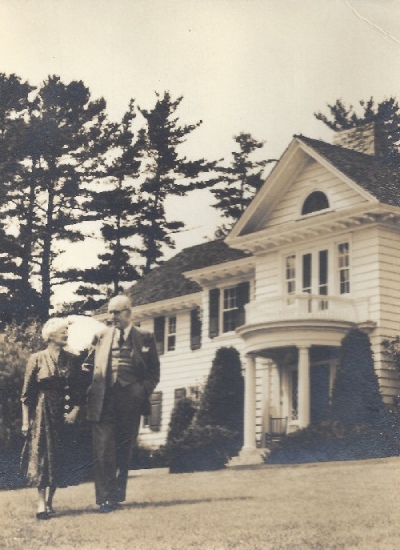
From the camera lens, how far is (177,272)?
10.7 metres

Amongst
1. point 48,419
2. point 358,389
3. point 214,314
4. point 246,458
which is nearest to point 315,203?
point 214,314

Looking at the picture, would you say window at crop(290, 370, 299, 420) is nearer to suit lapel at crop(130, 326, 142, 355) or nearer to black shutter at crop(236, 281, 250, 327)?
black shutter at crop(236, 281, 250, 327)

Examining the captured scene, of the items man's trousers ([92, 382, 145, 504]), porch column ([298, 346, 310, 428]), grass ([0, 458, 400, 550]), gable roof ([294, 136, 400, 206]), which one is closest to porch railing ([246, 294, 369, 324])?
porch column ([298, 346, 310, 428])

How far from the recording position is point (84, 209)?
10.0 meters

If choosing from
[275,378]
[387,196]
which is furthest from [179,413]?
[387,196]

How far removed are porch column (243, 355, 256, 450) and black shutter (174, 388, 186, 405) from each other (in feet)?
1.96

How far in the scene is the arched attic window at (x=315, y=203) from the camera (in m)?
11.2

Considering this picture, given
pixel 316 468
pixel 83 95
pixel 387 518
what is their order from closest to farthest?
1. pixel 387 518
2. pixel 316 468
3. pixel 83 95

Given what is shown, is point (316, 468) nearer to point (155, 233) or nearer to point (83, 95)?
point (155, 233)

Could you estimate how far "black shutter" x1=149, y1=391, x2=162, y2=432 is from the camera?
30.0 ft

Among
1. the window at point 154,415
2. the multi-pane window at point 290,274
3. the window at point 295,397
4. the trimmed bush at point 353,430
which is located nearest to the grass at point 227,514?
the trimmed bush at point 353,430

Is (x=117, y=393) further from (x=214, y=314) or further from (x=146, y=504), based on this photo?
(x=214, y=314)

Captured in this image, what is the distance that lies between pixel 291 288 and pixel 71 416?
10.6 ft

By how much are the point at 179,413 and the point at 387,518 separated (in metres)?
2.08
